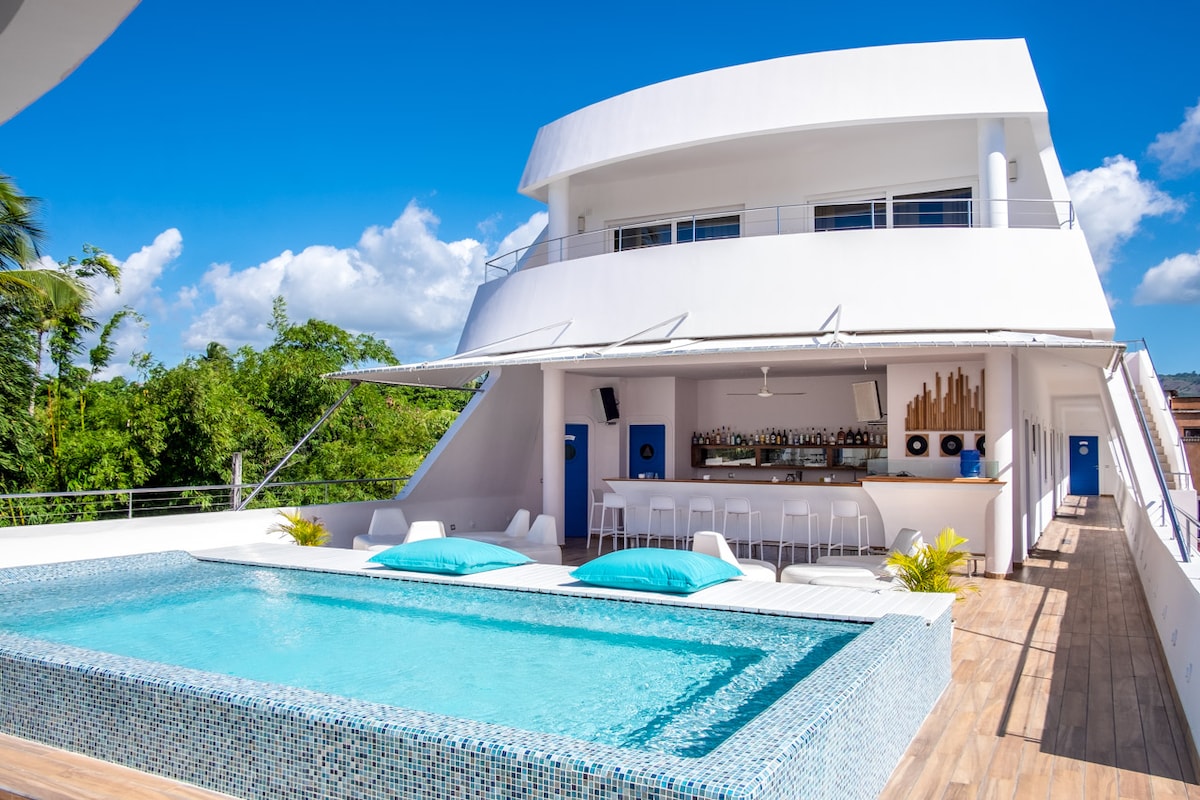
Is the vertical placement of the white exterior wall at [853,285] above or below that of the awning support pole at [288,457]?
above

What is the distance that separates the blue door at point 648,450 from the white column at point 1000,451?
17.7ft

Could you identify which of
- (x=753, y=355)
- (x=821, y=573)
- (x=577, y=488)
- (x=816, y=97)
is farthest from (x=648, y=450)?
(x=821, y=573)

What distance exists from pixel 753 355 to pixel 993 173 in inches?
142

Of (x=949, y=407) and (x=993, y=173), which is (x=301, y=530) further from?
(x=993, y=173)

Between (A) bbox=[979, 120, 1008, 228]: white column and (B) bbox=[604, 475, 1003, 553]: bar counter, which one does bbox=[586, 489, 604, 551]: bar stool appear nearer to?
(B) bbox=[604, 475, 1003, 553]: bar counter

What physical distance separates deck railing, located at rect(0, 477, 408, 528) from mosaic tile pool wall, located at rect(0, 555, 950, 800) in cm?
651

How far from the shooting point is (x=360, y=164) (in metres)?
27.8

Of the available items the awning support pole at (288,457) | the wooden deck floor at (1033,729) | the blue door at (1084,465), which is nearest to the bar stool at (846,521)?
the wooden deck floor at (1033,729)

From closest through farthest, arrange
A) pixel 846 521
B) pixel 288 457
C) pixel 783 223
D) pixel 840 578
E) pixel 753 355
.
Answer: pixel 840 578 < pixel 753 355 < pixel 288 457 < pixel 846 521 < pixel 783 223

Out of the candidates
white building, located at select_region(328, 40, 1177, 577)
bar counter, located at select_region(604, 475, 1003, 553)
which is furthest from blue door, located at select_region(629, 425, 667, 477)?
bar counter, located at select_region(604, 475, 1003, 553)

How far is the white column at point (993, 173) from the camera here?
10.8m

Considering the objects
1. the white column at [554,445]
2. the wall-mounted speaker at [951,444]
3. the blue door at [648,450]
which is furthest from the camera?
the blue door at [648,450]

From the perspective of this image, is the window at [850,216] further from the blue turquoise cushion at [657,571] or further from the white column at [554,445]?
the blue turquoise cushion at [657,571]

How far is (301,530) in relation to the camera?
10.8m
